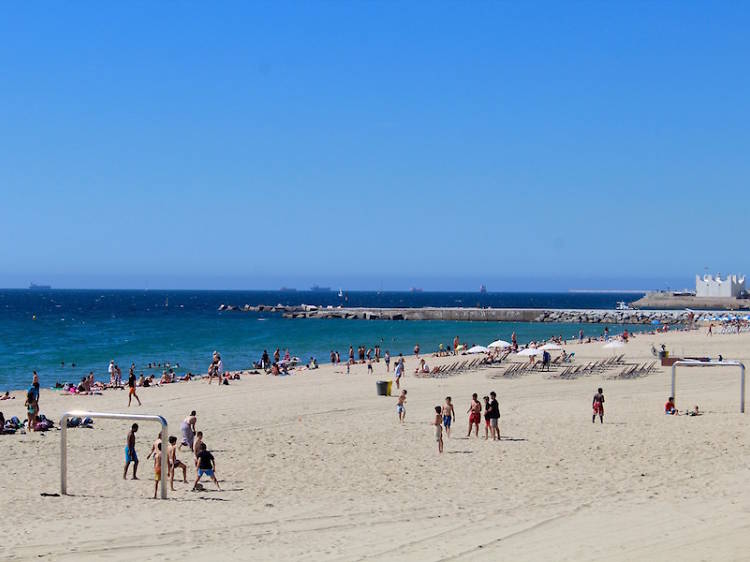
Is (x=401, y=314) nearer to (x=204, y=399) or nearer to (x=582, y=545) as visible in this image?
(x=204, y=399)

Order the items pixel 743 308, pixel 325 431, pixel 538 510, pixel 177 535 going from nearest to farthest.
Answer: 1. pixel 177 535
2. pixel 538 510
3. pixel 325 431
4. pixel 743 308

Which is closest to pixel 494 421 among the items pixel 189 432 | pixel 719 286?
pixel 189 432

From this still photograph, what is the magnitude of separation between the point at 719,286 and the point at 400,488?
142325 millimetres

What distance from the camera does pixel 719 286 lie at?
143250 mm

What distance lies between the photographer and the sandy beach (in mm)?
10062

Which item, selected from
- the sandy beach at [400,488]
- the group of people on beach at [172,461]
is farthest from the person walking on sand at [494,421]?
the group of people on beach at [172,461]

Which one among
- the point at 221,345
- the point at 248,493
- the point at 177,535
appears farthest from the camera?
the point at 221,345

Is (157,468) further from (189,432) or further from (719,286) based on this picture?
(719,286)

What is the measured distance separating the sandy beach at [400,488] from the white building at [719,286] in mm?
127294

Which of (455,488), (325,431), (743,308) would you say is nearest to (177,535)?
(455,488)

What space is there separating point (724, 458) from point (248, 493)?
28.8 ft

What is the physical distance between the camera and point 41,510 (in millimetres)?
12047

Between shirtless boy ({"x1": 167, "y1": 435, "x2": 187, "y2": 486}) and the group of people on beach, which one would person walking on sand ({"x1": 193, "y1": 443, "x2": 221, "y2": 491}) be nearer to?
the group of people on beach

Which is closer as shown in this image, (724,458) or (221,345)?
(724,458)
